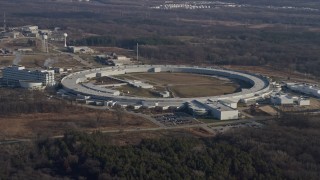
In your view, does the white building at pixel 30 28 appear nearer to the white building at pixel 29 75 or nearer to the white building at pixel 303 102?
the white building at pixel 29 75

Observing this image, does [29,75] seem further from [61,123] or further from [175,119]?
[175,119]

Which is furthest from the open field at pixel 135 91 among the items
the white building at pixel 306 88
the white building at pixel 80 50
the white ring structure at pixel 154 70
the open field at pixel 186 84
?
the white building at pixel 80 50

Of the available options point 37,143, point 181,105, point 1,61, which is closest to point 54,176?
point 37,143

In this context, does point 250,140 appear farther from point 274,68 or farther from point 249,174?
point 274,68

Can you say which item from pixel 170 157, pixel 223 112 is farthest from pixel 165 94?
pixel 170 157

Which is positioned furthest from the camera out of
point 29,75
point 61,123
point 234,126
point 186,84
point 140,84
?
point 186,84

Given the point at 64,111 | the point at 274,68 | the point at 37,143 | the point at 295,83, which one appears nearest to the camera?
the point at 37,143

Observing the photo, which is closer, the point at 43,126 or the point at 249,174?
the point at 249,174
